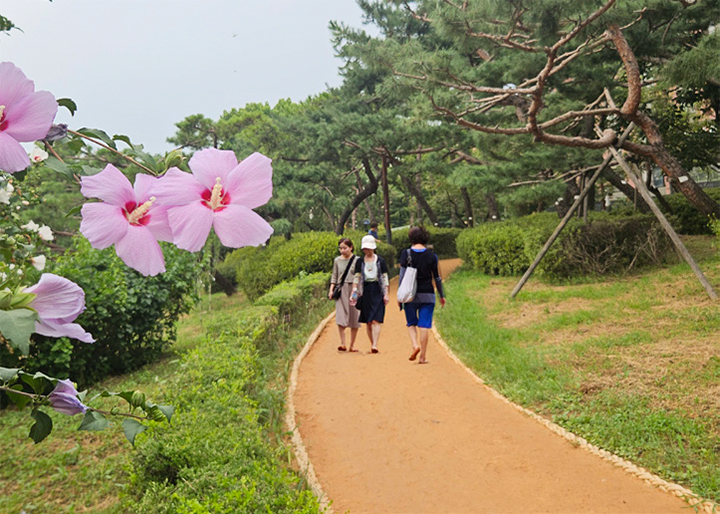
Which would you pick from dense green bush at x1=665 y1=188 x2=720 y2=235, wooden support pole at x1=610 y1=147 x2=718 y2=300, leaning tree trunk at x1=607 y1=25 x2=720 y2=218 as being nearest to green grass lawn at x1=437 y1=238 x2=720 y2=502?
wooden support pole at x1=610 y1=147 x2=718 y2=300

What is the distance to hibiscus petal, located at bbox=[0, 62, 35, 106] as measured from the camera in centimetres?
52

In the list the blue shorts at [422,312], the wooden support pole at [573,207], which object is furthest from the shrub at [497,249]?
the blue shorts at [422,312]

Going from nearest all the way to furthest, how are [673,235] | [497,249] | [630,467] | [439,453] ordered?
[630,467], [439,453], [673,235], [497,249]

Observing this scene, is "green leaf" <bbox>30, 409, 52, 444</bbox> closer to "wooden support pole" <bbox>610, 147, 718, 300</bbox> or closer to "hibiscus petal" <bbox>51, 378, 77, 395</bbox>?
"hibiscus petal" <bbox>51, 378, 77, 395</bbox>

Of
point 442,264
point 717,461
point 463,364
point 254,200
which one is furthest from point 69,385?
point 442,264

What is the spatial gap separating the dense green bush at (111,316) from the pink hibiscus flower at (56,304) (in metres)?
5.69

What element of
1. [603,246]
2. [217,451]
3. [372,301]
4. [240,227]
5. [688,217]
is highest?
[688,217]

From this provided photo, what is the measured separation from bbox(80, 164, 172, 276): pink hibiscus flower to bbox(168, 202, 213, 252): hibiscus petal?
0.03 m

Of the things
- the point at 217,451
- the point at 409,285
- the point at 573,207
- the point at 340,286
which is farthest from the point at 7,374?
the point at 573,207

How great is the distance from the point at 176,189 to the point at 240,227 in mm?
67

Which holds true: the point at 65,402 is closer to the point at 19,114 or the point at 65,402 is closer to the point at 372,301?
the point at 19,114

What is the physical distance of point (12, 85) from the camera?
1.75 ft

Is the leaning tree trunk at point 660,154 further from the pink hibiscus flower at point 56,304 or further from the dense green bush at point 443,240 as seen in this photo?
the dense green bush at point 443,240

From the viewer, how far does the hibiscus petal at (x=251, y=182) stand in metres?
0.52
